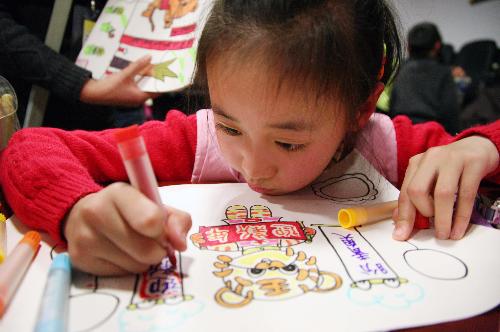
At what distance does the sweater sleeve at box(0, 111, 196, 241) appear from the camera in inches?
15.5

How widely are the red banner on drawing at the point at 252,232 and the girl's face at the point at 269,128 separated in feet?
0.20

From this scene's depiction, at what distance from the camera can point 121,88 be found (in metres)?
0.75

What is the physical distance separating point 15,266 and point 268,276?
0.20 m

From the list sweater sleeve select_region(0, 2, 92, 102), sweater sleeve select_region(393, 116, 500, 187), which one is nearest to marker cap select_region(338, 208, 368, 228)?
sweater sleeve select_region(393, 116, 500, 187)

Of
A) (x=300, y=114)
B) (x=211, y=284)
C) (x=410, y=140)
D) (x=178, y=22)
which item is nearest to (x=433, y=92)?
(x=410, y=140)

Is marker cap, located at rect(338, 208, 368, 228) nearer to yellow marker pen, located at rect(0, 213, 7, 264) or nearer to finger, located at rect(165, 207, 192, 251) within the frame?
finger, located at rect(165, 207, 192, 251)

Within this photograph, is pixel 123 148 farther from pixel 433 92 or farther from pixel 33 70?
pixel 433 92

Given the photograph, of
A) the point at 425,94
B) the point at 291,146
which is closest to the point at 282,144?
the point at 291,146

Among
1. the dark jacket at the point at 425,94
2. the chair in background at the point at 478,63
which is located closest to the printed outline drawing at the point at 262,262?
the dark jacket at the point at 425,94

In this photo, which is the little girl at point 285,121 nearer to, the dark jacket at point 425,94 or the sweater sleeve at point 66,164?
the sweater sleeve at point 66,164

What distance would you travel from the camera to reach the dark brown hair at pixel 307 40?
1.36ft

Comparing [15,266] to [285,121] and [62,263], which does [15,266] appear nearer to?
[62,263]

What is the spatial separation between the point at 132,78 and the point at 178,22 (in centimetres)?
13

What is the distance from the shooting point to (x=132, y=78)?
0.75 metres
